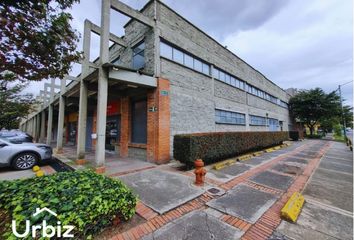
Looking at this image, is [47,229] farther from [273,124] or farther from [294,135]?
[294,135]

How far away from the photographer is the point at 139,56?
9.07 m

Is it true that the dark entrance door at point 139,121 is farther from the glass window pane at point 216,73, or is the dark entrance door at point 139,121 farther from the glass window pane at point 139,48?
the glass window pane at point 216,73

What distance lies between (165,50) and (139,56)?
1.67 meters

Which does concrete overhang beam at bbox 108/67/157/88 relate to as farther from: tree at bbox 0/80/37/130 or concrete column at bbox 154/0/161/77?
tree at bbox 0/80/37/130

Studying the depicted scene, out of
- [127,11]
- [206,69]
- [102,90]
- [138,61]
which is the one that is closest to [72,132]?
[138,61]

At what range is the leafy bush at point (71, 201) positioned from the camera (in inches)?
83.7

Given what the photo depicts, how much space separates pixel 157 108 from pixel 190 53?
178 inches

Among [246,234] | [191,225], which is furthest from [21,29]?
[246,234]

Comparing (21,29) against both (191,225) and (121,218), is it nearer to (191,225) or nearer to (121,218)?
(121,218)

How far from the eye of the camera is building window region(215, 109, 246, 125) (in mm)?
11695

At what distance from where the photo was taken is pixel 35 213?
2066 mm

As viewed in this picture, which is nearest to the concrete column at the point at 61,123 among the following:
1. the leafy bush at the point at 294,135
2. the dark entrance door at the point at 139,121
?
the dark entrance door at the point at 139,121

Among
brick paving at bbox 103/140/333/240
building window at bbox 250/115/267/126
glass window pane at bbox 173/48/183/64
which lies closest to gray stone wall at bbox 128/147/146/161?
brick paving at bbox 103/140/333/240

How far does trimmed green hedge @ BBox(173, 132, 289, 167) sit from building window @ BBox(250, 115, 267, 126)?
6318 mm
